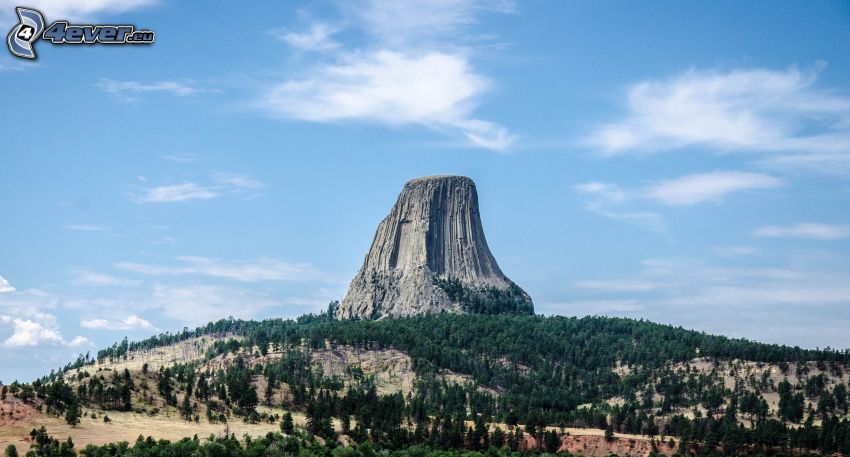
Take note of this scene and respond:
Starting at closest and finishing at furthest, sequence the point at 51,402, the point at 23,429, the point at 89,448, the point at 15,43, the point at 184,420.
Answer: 1. the point at 15,43
2. the point at 89,448
3. the point at 23,429
4. the point at 51,402
5. the point at 184,420

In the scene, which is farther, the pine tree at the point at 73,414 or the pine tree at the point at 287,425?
the pine tree at the point at 287,425

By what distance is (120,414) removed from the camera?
625 ft

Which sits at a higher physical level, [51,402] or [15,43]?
[15,43]

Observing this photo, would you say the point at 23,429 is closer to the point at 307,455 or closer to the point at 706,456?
the point at 307,455

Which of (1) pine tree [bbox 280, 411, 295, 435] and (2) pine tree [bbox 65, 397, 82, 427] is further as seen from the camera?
(1) pine tree [bbox 280, 411, 295, 435]

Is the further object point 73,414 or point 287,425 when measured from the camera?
point 287,425

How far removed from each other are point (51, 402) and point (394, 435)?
58031 millimetres

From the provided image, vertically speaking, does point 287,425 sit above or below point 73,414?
below

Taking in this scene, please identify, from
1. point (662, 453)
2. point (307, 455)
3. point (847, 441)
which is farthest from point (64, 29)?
point (847, 441)

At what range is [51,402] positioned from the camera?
181250 mm

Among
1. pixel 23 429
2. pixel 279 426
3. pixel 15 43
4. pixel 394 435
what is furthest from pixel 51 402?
→ pixel 15 43

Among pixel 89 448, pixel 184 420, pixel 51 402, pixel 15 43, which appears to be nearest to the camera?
pixel 15 43

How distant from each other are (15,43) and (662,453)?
433 feet

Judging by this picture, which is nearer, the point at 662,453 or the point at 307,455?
the point at 307,455
